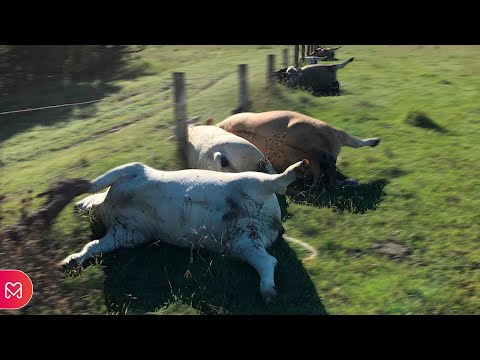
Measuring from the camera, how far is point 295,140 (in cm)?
623

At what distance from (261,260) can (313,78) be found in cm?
590

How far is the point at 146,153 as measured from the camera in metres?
6.86

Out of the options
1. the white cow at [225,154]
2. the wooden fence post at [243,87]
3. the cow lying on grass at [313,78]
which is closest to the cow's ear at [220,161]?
the white cow at [225,154]

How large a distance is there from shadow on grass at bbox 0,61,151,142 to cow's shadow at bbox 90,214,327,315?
13.3 feet

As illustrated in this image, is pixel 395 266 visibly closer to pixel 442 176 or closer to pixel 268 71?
pixel 442 176

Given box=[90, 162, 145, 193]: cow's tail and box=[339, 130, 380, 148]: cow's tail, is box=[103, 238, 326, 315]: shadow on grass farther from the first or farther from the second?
box=[339, 130, 380, 148]: cow's tail

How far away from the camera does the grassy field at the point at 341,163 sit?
4.28m

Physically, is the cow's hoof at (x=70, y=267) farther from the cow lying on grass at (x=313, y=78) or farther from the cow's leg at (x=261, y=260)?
the cow lying on grass at (x=313, y=78)

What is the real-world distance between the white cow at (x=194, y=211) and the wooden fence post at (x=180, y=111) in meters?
1.62

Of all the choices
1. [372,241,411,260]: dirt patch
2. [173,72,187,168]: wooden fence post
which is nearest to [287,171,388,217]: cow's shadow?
[372,241,411,260]: dirt patch

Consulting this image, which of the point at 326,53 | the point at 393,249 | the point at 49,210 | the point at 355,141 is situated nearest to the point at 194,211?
the point at 49,210

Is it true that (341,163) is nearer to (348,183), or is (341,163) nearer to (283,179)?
(348,183)

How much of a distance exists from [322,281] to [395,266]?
593 mm

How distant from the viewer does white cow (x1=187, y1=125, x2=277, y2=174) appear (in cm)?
582
